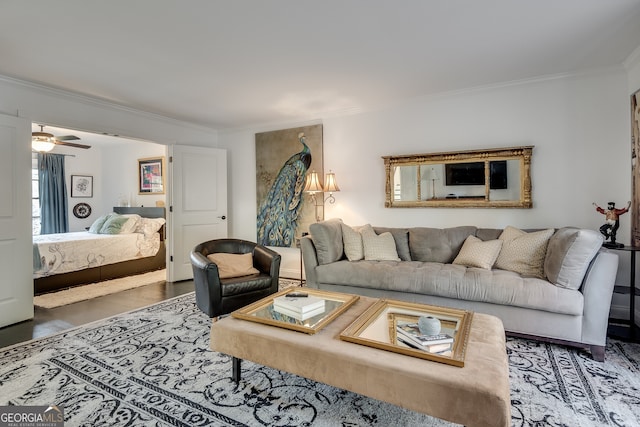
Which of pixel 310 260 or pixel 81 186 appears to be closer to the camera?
pixel 310 260

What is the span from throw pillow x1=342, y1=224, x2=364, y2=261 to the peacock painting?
1239mm

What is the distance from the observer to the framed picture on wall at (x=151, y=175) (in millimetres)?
6402

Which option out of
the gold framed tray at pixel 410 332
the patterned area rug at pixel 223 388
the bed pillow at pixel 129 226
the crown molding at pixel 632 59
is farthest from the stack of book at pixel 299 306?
the bed pillow at pixel 129 226

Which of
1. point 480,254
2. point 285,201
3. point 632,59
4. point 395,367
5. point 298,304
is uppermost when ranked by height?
point 632,59

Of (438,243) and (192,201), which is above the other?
(192,201)

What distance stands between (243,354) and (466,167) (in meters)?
3.09

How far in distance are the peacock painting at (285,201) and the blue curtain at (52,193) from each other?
4.41 meters

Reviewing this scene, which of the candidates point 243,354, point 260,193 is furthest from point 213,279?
point 260,193

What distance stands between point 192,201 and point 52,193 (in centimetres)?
363

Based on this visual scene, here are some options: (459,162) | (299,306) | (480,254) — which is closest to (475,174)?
(459,162)

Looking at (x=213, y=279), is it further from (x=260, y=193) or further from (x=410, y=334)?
(x=260, y=193)

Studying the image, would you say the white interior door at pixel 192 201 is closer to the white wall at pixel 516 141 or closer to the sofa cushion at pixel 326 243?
the white wall at pixel 516 141

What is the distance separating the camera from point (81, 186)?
6.89m

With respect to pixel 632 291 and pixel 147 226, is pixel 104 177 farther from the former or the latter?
pixel 632 291
